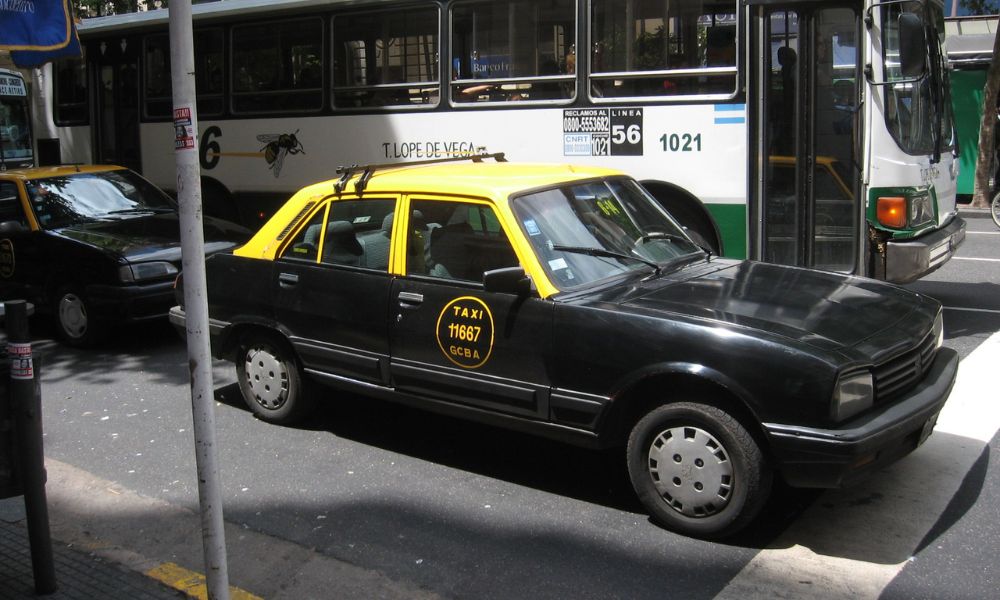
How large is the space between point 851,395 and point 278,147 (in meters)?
8.85

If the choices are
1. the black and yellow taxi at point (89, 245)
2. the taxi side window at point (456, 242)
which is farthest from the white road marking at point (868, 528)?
the black and yellow taxi at point (89, 245)

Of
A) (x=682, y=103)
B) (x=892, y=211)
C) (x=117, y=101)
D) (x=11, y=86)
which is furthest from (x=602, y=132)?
(x=11, y=86)

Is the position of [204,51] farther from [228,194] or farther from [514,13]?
[514,13]

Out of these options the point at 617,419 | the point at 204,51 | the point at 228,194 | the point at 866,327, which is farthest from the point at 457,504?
the point at 204,51

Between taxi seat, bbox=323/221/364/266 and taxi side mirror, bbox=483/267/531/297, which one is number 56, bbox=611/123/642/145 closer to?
taxi seat, bbox=323/221/364/266

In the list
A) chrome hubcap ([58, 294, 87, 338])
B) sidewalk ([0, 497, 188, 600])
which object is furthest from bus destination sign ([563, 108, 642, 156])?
sidewalk ([0, 497, 188, 600])

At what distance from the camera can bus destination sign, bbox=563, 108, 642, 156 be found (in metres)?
9.25

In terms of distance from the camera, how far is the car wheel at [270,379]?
20.9 ft

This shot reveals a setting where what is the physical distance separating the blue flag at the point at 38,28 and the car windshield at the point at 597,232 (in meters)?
2.68

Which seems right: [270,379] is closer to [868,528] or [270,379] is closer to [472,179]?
[472,179]

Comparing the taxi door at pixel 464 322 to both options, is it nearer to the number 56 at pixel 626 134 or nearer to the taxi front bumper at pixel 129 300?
the taxi front bumper at pixel 129 300

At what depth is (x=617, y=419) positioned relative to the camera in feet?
16.1

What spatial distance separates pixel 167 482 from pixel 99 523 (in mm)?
604

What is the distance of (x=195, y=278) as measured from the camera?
3477mm
